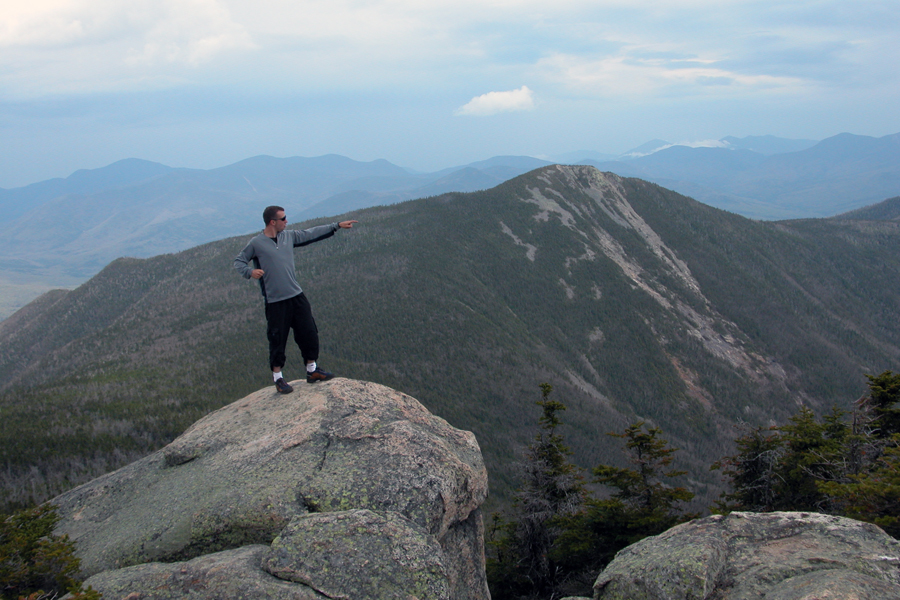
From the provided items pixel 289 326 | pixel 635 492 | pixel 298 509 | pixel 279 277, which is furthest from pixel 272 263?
pixel 635 492

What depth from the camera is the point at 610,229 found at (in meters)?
133

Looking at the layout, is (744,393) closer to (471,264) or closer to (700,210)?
(471,264)

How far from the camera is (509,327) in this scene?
310 feet

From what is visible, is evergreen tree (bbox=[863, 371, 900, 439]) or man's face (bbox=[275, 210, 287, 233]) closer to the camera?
man's face (bbox=[275, 210, 287, 233])

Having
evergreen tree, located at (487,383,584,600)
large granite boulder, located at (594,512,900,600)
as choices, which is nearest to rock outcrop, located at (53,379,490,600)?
large granite boulder, located at (594,512,900,600)

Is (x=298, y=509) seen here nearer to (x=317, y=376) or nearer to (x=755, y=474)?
(x=317, y=376)

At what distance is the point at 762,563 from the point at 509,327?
86368mm

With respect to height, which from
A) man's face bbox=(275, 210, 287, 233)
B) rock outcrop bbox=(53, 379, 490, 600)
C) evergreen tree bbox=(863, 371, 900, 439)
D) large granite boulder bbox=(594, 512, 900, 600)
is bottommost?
evergreen tree bbox=(863, 371, 900, 439)

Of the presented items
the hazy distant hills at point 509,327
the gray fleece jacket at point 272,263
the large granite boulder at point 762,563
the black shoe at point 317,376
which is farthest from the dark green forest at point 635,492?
the hazy distant hills at point 509,327

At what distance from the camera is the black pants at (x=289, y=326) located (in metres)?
12.3

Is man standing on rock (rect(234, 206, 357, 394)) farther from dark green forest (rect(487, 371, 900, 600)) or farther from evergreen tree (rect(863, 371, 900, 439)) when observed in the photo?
evergreen tree (rect(863, 371, 900, 439))

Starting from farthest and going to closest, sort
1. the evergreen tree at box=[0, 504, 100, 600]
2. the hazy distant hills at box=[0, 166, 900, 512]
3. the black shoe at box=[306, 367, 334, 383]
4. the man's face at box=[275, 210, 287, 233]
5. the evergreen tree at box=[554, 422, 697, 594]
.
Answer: the hazy distant hills at box=[0, 166, 900, 512] < the evergreen tree at box=[554, 422, 697, 594] < the black shoe at box=[306, 367, 334, 383] < the man's face at box=[275, 210, 287, 233] < the evergreen tree at box=[0, 504, 100, 600]

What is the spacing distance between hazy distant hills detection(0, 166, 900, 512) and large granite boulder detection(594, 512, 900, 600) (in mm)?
37626

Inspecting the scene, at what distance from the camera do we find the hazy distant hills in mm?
54875
